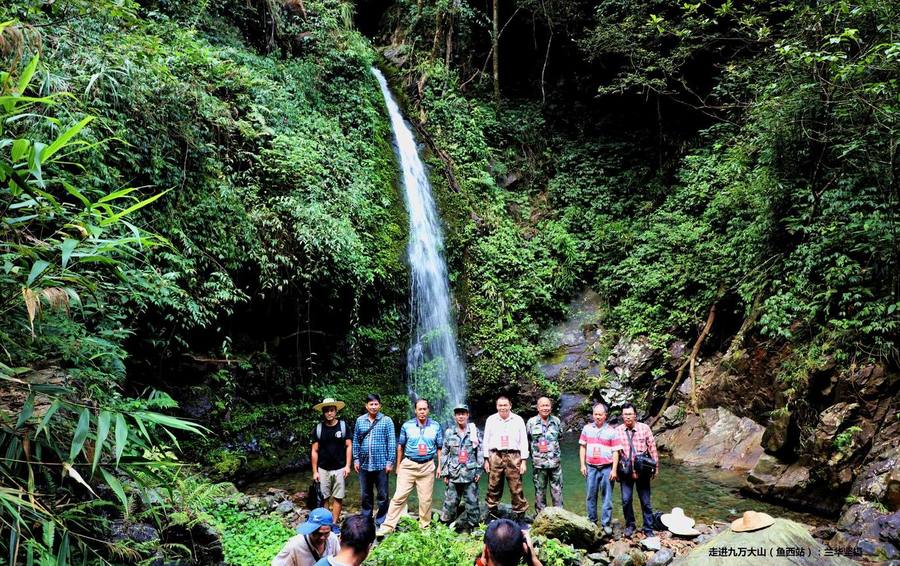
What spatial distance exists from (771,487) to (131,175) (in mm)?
9386

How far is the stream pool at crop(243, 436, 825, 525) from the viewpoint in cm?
662

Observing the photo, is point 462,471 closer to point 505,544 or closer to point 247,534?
point 247,534

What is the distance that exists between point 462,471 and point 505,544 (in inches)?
136

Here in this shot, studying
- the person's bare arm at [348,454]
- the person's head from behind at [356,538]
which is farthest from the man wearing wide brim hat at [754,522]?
the person's bare arm at [348,454]

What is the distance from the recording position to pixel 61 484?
3184 millimetres

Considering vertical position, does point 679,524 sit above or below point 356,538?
below

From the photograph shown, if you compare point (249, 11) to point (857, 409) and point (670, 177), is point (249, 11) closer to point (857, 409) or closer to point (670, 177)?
point (670, 177)

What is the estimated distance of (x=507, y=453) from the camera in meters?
5.84

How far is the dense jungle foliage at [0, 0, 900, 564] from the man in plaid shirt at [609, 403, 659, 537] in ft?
10.4

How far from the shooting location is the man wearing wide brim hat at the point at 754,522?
2.55 metres

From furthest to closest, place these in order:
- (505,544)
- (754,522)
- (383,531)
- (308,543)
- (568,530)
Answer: (383,531), (568,530), (308,543), (754,522), (505,544)

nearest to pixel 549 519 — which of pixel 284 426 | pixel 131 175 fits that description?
pixel 284 426

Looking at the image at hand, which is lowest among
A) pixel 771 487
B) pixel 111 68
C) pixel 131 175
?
pixel 771 487

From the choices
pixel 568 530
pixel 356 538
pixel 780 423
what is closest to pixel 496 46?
pixel 780 423
